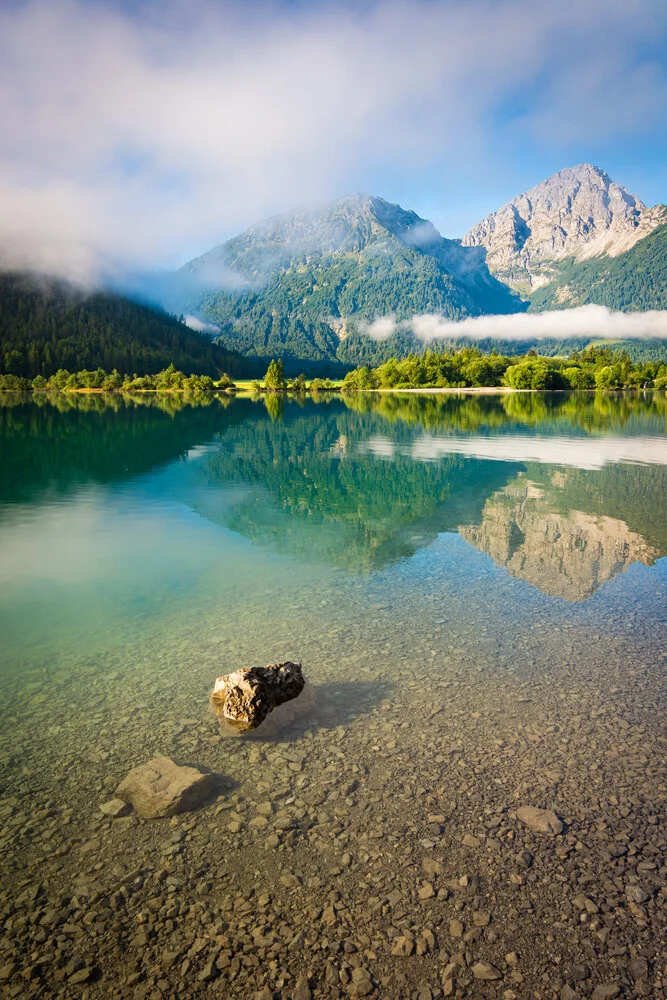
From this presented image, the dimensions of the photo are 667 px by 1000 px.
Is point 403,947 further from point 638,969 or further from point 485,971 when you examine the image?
point 638,969

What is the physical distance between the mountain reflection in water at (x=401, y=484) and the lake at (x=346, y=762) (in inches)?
18.1

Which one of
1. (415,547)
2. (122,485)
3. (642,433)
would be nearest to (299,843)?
(415,547)

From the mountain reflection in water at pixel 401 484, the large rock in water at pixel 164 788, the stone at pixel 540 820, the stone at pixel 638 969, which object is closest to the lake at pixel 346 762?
the stone at pixel 638 969

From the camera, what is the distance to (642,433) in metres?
76.6

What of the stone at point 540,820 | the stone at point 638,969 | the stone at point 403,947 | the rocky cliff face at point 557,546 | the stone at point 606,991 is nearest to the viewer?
the stone at point 606,991

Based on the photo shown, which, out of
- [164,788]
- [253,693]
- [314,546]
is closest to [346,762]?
[253,693]

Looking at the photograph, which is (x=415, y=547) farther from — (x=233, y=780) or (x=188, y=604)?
(x=233, y=780)

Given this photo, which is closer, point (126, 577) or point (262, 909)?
point (262, 909)

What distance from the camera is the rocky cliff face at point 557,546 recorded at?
21734mm

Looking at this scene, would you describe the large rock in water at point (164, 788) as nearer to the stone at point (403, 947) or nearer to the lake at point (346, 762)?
the lake at point (346, 762)

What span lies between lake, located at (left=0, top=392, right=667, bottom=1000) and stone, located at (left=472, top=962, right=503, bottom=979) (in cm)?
2

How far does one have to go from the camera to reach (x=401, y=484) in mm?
41906

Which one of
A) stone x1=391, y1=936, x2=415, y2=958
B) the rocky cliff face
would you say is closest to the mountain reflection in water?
the rocky cliff face

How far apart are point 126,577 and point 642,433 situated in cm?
7361
